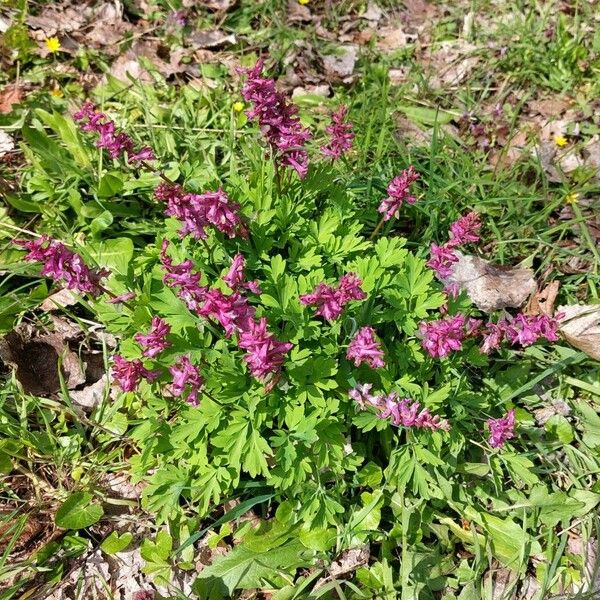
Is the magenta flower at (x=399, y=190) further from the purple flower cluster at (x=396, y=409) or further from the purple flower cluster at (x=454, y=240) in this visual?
the purple flower cluster at (x=396, y=409)

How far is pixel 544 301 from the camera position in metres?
4.19

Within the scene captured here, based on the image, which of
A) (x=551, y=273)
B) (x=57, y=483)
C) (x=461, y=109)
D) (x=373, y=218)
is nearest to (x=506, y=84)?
(x=461, y=109)

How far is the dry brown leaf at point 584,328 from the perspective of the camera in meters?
3.84

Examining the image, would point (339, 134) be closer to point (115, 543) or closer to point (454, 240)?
point (454, 240)

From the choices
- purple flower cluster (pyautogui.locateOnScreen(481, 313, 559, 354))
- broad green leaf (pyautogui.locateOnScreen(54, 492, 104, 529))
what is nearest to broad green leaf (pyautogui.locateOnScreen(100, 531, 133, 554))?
broad green leaf (pyautogui.locateOnScreen(54, 492, 104, 529))

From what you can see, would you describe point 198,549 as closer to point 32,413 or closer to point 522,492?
point 32,413

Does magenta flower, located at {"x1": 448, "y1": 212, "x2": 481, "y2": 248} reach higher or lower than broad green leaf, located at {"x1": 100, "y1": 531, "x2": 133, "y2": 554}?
higher

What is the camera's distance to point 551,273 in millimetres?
4340

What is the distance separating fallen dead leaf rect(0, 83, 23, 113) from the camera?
5.14 m

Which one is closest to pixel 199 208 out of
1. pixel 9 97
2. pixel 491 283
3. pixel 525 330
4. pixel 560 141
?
pixel 525 330

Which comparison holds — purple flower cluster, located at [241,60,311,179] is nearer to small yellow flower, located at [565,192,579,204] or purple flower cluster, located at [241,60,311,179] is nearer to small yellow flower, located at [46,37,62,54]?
small yellow flower, located at [565,192,579,204]

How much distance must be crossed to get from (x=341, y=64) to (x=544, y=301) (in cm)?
315

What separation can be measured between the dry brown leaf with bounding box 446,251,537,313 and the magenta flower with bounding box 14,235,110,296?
7.80 ft

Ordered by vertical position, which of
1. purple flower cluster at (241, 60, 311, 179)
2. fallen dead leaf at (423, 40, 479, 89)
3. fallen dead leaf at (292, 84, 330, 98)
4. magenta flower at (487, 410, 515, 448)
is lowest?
magenta flower at (487, 410, 515, 448)
